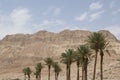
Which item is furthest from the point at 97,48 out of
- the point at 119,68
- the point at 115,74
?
the point at 119,68

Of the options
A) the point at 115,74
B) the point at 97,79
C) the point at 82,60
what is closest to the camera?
the point at 82,60

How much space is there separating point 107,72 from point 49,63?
194 feet

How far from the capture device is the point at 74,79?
146500 mm

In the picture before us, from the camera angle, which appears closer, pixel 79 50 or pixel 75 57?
pixel 79 50

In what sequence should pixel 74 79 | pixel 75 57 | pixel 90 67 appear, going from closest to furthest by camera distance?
pixel 75 57
pixel 74 79
pixel 90 67

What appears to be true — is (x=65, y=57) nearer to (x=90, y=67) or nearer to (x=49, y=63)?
(x=49, y=63)

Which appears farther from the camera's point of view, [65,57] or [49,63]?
[49,63]

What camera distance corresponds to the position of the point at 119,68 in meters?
149

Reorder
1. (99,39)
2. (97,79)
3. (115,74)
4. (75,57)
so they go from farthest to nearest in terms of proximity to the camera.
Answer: (115,74) < (97,79) < (75,57) < (99,39)

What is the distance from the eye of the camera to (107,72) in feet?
476

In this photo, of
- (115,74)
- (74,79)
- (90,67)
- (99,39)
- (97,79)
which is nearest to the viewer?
(99,39)

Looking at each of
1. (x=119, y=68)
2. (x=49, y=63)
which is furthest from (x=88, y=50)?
(x=119, y=68)

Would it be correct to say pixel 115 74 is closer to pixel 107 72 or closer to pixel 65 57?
pixel 107 72

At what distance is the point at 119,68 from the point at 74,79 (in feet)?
63.4
